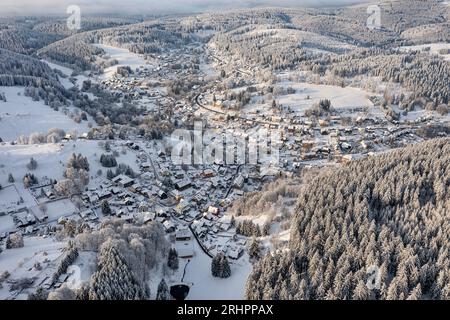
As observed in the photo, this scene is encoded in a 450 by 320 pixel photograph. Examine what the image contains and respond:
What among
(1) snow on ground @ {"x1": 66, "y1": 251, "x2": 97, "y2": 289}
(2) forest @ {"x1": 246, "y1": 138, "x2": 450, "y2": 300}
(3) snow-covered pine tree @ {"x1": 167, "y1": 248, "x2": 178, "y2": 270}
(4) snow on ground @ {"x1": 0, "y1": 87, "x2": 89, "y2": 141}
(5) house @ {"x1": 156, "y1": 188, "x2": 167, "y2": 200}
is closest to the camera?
(2) forest @ {"x1": 246, "y1": 138, "x2": 450, "y2": 300}

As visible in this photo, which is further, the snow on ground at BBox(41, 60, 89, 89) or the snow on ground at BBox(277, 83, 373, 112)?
the snow on ground at BBox(41, 60, 89, 89)

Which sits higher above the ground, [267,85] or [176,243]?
[267,85]

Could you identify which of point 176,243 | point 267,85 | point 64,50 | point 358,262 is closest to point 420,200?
point 358,262

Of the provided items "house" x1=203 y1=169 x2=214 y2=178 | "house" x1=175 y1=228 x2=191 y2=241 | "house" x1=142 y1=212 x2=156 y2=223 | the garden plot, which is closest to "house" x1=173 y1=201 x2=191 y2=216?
"house" x1=142 y1=212 x2=156 y2=223

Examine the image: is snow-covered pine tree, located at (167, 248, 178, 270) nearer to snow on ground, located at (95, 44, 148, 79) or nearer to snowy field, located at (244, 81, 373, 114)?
snowy field, located at (244, 81, 373, 114)

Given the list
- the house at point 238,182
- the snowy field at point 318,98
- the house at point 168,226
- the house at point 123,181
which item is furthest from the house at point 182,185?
the snowy field at point 318,98

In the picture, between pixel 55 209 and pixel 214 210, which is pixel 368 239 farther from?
pixel 55 209

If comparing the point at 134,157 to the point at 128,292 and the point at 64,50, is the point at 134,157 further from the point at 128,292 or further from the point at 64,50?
the point at 64,50
